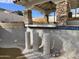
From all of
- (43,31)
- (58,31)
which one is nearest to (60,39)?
(58,31)

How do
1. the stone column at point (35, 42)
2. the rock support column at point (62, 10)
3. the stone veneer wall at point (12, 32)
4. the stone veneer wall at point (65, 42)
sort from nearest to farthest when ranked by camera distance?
the stone veneer wall at point (65, 42)
the rock support column at point (62, 10)
the stone column at point (35, 42)
the stone veneer wall at point (12, 32)

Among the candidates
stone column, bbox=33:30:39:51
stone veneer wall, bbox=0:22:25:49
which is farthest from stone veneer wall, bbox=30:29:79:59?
stone veneer wall, bbox=0:22:25:49

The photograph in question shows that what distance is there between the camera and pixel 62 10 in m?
8.84

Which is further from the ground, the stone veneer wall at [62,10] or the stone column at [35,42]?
the stone veneer wall at [62,10]

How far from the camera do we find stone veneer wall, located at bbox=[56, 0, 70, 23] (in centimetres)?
863

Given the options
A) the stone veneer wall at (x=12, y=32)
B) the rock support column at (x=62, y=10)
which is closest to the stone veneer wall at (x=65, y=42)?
the rock support column at (x=62, y=10)

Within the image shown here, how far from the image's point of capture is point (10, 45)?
13086 millimetres

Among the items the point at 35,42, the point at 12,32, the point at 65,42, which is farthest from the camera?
the point at 12,32

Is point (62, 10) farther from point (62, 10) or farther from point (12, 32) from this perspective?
point (12, 32)

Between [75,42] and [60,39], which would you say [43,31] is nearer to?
[60,39]

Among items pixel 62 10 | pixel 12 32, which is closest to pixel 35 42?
pixel 62 10

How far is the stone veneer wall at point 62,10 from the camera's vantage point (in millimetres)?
8633

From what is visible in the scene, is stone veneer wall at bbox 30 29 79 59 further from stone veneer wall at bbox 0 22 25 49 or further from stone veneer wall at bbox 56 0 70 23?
stone veneer wall at bbox 0 22 25 49

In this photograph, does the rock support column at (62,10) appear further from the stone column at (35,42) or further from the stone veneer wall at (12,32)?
the stone veneer wall at (12,32)
